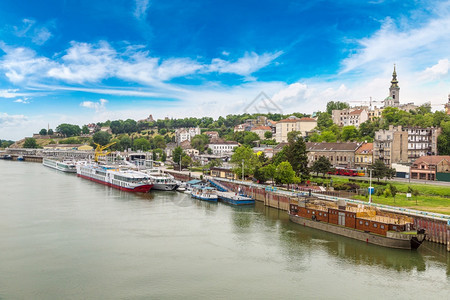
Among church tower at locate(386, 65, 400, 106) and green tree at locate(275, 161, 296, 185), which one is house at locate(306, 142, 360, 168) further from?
church tower at locate(386, 65, 400, 106)

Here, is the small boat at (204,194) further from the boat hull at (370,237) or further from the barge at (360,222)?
the boat hull at (370,237)

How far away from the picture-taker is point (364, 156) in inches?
2093

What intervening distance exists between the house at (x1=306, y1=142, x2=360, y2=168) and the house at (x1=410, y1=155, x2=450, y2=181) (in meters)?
9.96

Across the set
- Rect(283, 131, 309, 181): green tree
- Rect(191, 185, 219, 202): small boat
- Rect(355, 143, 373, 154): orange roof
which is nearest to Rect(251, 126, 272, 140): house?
Rect(355, 143, 373, 154): orange roof

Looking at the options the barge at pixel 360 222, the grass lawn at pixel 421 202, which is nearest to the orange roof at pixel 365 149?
the grass lawn at pixel 421 202

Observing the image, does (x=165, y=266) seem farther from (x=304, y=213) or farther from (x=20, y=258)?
(x=304, y=213)

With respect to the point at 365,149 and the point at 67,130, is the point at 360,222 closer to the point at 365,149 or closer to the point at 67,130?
the point at 365,149

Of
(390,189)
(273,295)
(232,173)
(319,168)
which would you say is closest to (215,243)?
(273,295)

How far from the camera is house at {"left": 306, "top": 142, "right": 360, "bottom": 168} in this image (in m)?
55.0

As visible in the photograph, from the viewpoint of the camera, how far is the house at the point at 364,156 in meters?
52.5

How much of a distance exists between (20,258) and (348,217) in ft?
69.3

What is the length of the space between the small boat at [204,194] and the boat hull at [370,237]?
13.9 m

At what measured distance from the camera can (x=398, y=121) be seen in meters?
67.6

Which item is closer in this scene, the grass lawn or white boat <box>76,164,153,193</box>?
the grass lawn
